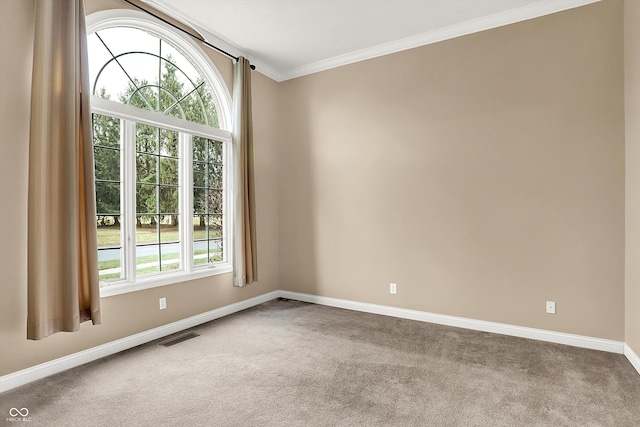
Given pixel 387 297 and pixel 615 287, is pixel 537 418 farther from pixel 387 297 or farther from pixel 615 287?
pixel 387 297

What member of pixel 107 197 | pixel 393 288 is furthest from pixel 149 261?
pixel 393 288

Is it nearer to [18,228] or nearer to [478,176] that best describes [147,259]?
[18,228]

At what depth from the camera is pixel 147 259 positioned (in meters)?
3.33

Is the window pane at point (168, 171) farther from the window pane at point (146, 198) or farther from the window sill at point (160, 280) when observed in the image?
the window sill at point (160, 280)

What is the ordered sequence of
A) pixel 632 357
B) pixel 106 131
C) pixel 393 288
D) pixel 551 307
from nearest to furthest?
1. pixel 632 357
2. pixel 106 131
3. pixel 551 307
4. pixel 393 288

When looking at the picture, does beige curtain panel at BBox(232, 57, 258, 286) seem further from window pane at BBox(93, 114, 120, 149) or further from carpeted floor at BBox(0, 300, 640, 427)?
window pane at BBox(93, 114, 120, 149)

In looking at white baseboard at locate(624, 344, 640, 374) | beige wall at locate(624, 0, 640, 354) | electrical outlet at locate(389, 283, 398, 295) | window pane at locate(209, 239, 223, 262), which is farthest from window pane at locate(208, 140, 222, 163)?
white baseboard at locate(624, 344, 640, 374)

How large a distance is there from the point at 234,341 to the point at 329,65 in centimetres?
347

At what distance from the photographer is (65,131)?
8.06 ft

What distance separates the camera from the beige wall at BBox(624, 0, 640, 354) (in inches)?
103

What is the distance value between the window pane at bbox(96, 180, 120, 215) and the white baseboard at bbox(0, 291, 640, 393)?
1.14 metres

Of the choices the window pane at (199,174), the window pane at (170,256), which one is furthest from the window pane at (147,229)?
the window pane at (199,174)

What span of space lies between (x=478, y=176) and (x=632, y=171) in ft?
3.82

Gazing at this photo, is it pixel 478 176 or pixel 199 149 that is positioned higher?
pixel 199 149
